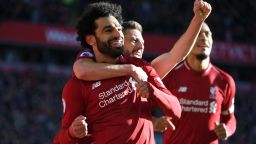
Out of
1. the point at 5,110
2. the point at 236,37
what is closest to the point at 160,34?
the point at 236,37

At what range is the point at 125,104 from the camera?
514cm

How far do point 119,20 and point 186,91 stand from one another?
2666 mm

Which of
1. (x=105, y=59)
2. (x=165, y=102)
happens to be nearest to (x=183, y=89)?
(x=105, y=59)

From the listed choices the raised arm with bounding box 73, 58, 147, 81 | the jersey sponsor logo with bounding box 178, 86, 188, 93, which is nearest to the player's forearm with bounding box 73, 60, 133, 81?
the raised arm with bounding box 73, 58, 147, 81

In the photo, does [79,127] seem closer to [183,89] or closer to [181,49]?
[181,49]

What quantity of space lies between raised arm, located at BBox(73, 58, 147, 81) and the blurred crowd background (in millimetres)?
14732

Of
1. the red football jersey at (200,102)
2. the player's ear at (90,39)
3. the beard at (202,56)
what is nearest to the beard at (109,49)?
the player's ear at (90,39)

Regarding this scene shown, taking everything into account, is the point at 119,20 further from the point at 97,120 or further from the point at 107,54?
the point at 97,120

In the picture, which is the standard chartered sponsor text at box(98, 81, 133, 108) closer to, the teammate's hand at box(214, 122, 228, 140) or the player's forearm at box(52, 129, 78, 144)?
the player's forearm at box(52, 129, 78, 144)

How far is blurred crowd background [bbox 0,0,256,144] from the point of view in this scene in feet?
68.5

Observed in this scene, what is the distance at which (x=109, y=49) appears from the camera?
16.9 feet

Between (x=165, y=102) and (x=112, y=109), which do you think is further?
→ (x=112, y=109)

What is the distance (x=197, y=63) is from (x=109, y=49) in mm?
2933

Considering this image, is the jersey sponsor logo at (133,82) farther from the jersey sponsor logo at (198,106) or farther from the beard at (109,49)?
the jersey sponsor logo at (198,106)
